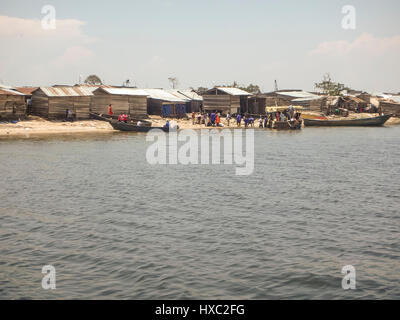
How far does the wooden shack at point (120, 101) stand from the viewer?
145ft

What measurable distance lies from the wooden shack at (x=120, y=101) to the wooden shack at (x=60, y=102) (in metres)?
1.03

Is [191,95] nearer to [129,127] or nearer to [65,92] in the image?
[129,127]

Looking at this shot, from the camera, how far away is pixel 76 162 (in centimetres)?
2422

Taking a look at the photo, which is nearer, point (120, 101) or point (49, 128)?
point (49, 128)

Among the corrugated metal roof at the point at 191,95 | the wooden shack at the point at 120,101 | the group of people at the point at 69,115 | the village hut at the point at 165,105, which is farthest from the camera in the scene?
the corrugated metal roof at the point at 191,95

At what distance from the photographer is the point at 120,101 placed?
44.8 meters

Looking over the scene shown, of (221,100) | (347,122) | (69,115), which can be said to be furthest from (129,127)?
(347,122)

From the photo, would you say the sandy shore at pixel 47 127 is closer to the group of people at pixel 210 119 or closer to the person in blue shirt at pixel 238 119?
the group of people at pixel 210 119

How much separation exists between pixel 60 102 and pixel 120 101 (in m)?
6.02

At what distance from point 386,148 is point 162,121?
23796mm

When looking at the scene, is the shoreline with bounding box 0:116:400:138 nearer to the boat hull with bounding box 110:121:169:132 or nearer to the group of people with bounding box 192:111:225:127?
the boat hull with bounding box 110:121:169:132

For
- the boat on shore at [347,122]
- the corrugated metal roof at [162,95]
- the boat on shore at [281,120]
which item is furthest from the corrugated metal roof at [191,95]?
the boat on shore at [347,122]

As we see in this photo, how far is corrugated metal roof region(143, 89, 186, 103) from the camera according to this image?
164 feet
